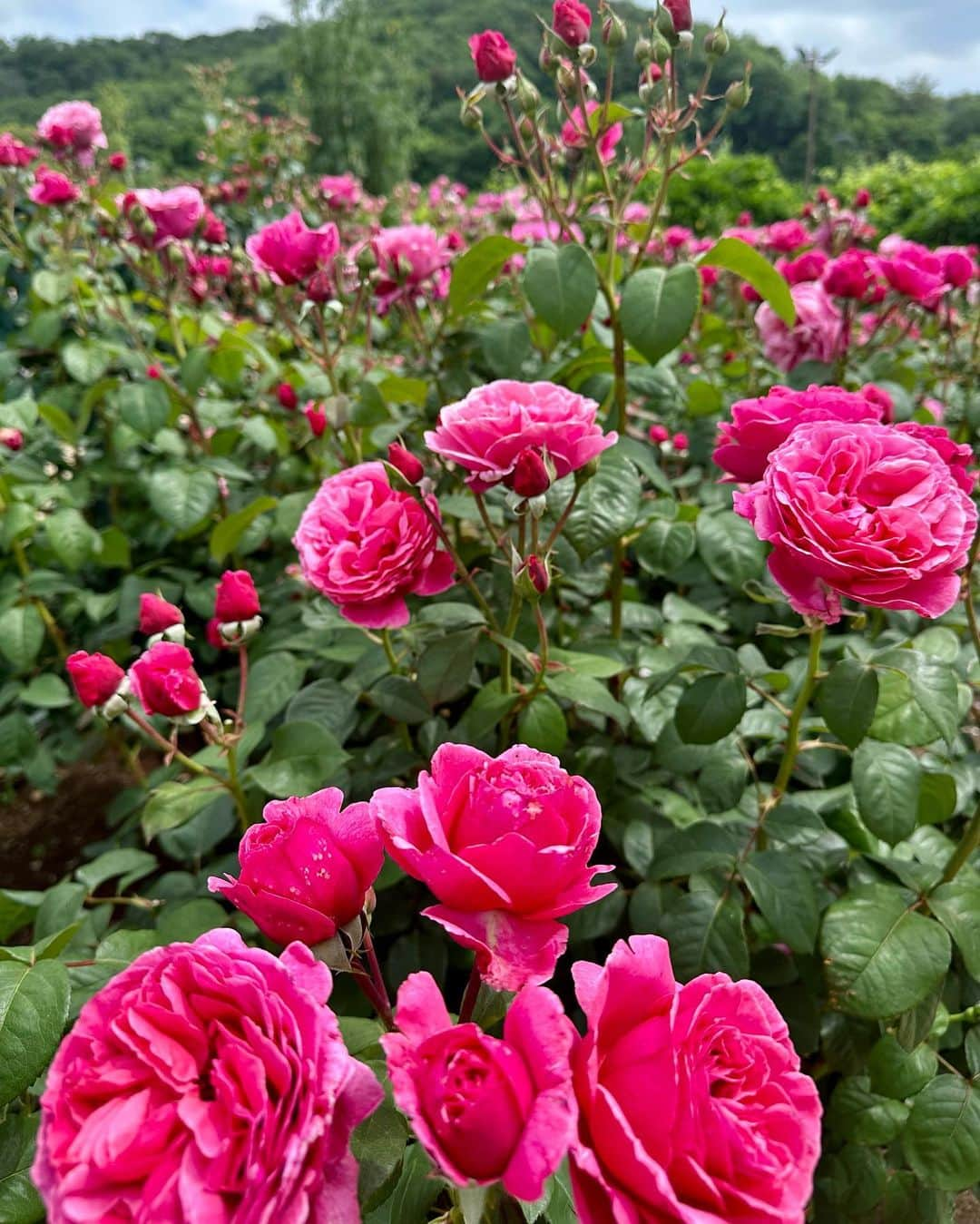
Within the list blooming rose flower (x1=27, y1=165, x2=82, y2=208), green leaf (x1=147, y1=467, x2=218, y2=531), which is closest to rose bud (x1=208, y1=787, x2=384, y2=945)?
green leaf (x1=147, y1=467, x2=218, y2=531)

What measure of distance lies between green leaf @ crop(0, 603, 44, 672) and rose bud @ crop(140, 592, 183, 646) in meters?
0.88

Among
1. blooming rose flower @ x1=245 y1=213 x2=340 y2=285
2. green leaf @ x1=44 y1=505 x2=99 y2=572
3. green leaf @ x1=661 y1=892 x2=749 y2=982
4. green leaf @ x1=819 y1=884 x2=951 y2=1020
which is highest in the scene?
blooming rose flower @ x1=245 y1=213 x2=340 y2=285

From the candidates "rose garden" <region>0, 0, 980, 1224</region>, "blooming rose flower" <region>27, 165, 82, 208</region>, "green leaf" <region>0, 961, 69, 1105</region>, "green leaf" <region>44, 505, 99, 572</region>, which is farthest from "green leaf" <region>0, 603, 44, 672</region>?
"green leaf" <region>0, 961, 69, 1105</region>

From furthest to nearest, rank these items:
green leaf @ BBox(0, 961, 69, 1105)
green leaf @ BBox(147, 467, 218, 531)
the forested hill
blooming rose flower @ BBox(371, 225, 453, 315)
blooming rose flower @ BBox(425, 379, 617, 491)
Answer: the forested hill, green leaf @ BBox(147, 467, 218, 531), blooming rose flower @ BBox(371, 225, 453, 315), blooming rose flower @ BBox(425, 379, 617, 491), green leaf @ BBox(0, 961, 69, 1105)

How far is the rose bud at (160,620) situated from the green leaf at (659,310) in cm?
61

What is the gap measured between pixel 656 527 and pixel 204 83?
209 inches

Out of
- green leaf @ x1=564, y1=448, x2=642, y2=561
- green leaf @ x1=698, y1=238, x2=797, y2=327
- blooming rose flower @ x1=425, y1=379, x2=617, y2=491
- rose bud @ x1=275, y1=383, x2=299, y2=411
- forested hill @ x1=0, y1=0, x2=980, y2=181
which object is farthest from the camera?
forested hill @ x1=0, y1=0, x2=980, y2=181

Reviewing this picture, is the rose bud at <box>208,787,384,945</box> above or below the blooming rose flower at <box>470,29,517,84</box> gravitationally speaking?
below

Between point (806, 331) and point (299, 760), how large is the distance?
114 centimetres

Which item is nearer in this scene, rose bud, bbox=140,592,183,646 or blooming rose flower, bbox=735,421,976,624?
blooming rose flower, bbox=735,421,976,624

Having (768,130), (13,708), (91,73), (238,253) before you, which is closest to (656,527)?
(238,253)

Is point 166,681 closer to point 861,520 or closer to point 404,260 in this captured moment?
point 861,520

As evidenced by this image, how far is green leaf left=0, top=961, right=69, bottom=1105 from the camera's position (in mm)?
562

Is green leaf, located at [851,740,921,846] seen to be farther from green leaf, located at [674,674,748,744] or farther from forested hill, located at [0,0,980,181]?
forested hill, located at [0,0,980,181]
